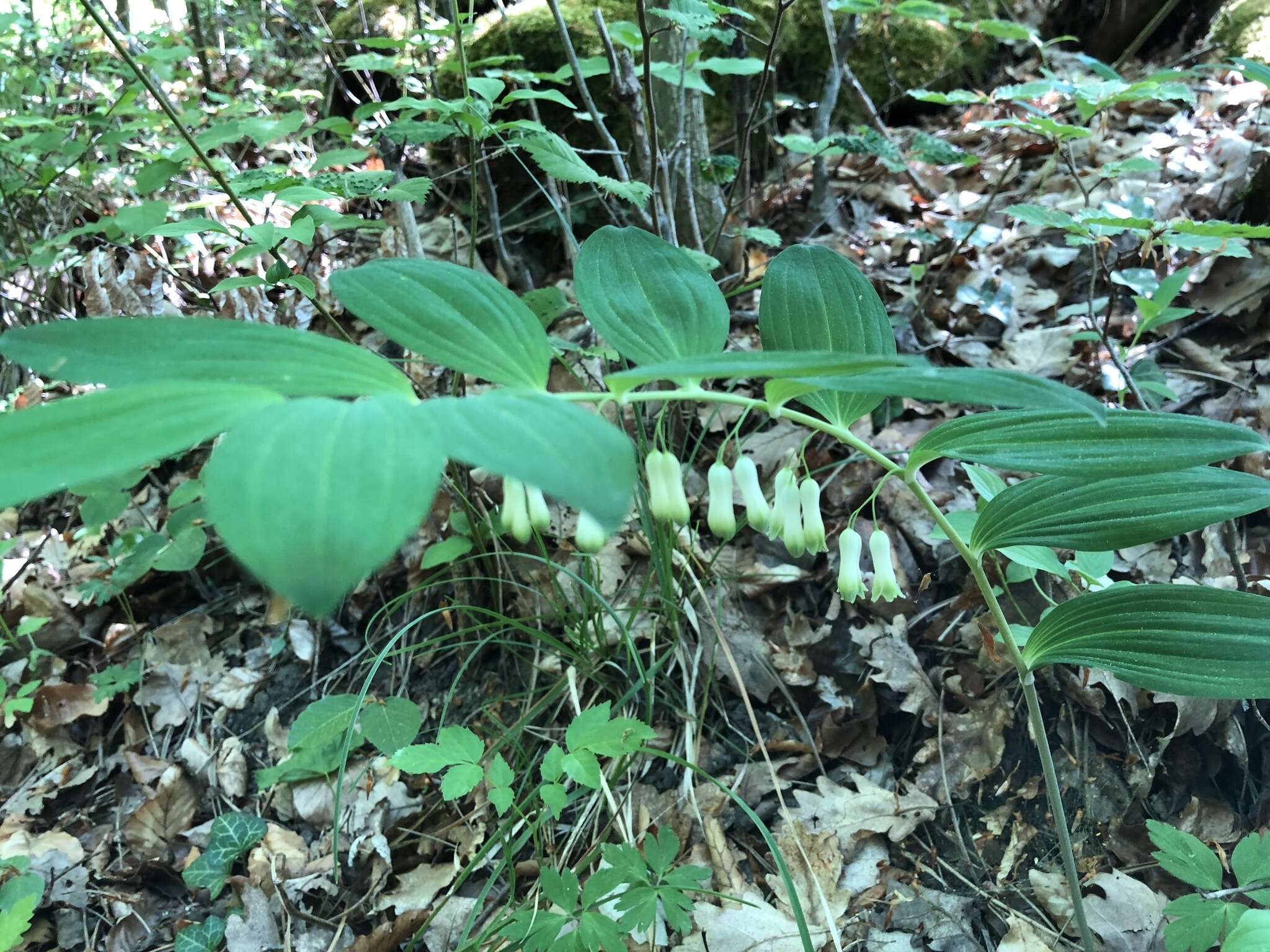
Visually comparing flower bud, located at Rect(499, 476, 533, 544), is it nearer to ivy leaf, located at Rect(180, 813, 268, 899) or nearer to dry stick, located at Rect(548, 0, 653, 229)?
dry stick, located at Rect(548, 0, 653, 229)

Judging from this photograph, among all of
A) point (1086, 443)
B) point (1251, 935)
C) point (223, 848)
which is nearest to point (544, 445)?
point (1086, 443)

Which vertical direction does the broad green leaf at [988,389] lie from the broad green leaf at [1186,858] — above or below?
above

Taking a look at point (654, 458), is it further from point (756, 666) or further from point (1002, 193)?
point (1002, 193)

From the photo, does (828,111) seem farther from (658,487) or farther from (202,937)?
(202,937)

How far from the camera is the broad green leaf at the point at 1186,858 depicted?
1395 millimetres

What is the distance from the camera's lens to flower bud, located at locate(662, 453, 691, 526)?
1071 millimetres

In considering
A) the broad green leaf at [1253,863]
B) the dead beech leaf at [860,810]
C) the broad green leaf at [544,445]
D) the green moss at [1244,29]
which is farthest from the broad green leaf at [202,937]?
the green moss at [1244,29]

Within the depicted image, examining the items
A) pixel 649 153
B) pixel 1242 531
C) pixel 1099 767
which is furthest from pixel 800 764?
pixel 649 153

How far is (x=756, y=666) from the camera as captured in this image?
2.29 m

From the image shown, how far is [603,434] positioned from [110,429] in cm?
47

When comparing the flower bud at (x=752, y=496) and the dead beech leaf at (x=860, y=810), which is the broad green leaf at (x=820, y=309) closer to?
the flower bud at (x=752, y=496)

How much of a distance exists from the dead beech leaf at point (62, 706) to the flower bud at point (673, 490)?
8.94 feet

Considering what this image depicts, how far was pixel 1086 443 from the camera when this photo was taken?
3.46ft

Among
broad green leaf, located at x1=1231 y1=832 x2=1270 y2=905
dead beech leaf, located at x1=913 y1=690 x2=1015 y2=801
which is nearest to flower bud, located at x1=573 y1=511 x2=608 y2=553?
broad green leaf, located at x1=1231 y1=832 x2=1270 y2=905
